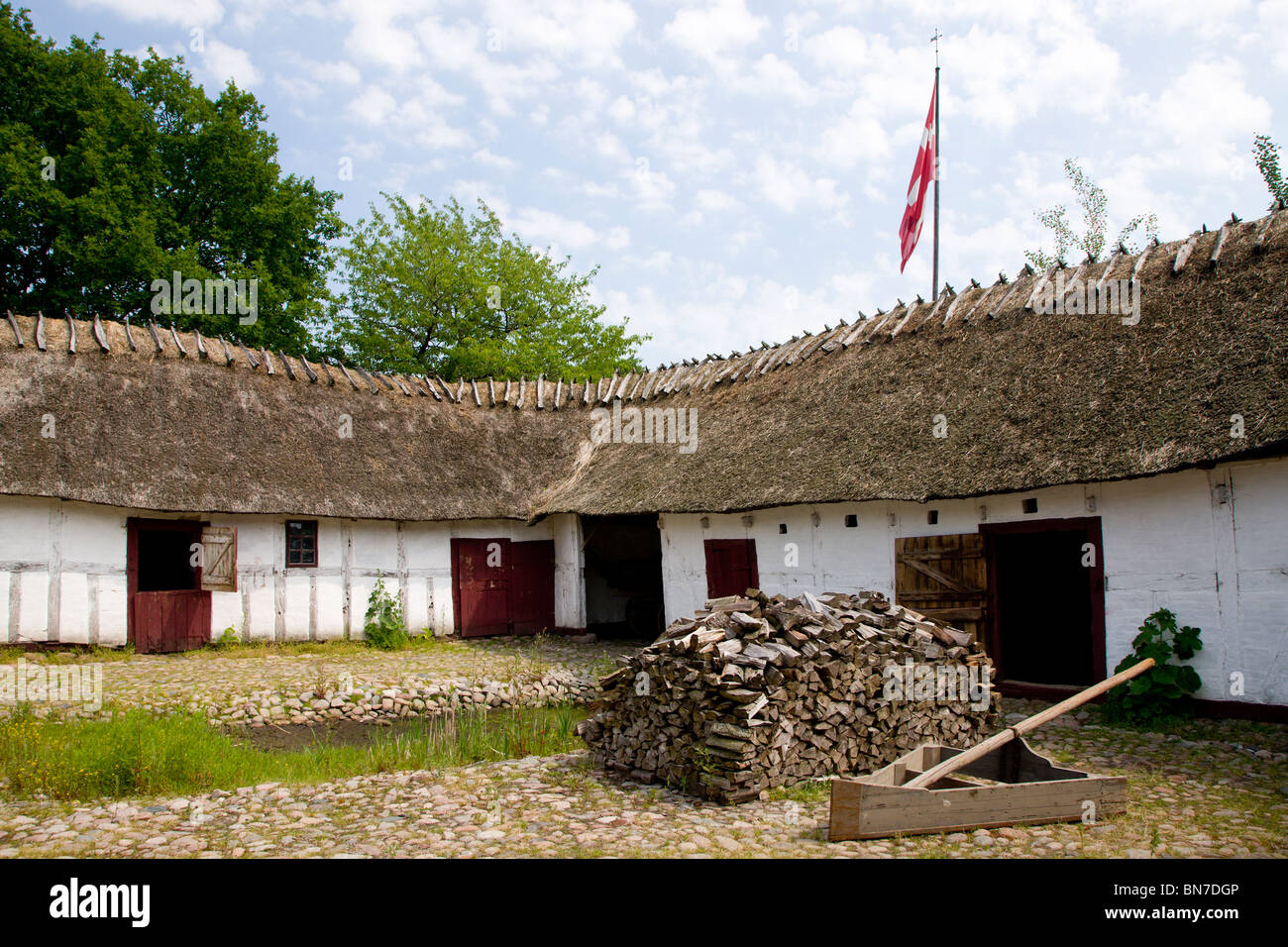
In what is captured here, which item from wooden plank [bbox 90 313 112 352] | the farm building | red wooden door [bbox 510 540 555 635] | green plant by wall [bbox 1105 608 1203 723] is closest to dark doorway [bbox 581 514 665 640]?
the farm building

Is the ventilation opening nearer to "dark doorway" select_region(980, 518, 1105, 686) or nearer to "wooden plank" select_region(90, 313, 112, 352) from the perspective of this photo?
"wooden plank" select_region(90, 313, 112, 352)

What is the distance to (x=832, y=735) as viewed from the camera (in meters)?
7.28

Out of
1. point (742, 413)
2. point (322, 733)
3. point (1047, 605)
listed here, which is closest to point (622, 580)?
point (742, 413)

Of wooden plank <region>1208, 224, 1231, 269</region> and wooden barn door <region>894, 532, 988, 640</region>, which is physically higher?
wooden plank <region>1208, 224, 1231, 269</region>

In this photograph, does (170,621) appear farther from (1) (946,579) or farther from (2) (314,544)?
(1) (946,579)

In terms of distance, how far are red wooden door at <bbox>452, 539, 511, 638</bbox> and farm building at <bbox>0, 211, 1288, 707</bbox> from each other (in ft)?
0.16

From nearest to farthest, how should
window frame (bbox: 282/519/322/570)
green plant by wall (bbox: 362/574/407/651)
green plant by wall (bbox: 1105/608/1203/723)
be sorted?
green plant by wall (bbox: 1105/608/1203/723) < window frame (bbox: 282/519/322/570) < green plant by wall (bbox: 362/574/407/651)

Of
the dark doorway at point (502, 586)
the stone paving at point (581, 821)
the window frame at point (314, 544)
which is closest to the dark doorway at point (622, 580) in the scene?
the dark doorway at point (502, 586)

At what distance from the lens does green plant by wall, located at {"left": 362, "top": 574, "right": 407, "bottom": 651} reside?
15.9 metres

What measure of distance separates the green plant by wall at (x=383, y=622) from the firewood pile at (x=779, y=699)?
28.3 ft

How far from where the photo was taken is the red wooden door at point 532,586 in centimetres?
1802
